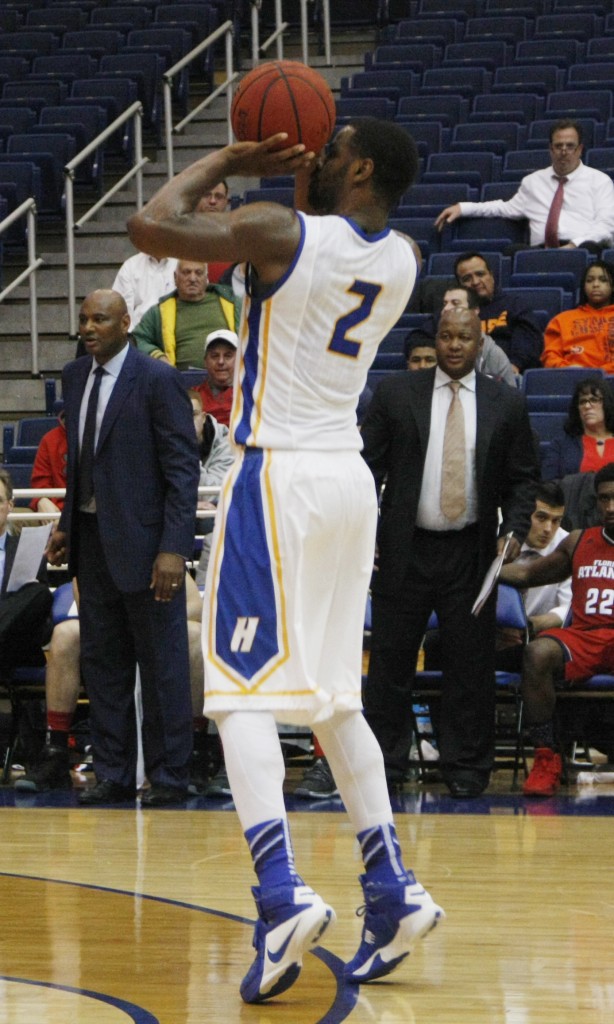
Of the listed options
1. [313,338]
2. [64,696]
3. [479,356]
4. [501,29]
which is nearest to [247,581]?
[313,338]

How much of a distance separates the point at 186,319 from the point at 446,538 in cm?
306

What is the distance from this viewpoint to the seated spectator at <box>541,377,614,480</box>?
24.2ft

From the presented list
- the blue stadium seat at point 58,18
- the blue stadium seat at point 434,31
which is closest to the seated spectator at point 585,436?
the blue stadium seat at point 434,31

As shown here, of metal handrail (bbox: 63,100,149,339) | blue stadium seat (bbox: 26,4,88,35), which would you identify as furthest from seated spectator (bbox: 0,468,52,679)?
blue stadium seat (bbox: 26,4,88,35)

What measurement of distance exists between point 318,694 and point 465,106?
951cm

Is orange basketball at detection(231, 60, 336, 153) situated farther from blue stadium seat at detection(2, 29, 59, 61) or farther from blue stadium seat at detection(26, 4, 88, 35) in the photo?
blue stadium seat at detection(26, 4, 88, 35)

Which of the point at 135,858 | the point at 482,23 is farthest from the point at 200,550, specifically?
the point at 482,23

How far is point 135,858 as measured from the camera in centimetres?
453

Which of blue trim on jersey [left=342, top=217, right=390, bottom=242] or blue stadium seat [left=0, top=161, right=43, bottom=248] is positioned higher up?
blue trim on jersey [left=342, top=217, right=390, bottom=242]

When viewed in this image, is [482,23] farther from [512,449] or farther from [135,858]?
[135,858]

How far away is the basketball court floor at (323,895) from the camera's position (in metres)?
2.94

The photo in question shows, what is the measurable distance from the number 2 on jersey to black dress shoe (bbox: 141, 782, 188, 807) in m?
2.88

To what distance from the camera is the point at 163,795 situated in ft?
18.6

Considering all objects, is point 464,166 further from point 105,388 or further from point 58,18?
point 105,388
